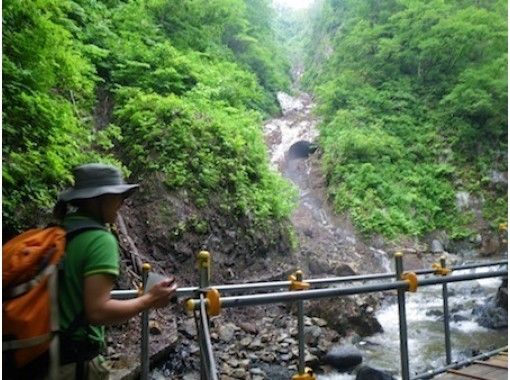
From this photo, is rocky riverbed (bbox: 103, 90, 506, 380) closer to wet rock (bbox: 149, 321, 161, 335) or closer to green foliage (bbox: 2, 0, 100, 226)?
wet rock (bbox: 149, 321, 161, 335)

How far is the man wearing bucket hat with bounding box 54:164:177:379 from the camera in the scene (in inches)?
71.6

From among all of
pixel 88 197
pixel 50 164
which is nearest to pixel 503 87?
pixel 50 164

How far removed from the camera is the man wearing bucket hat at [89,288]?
1817 millimetres

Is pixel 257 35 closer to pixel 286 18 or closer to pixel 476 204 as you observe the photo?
pixel 476 204

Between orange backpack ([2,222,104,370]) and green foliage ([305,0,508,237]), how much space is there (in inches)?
692

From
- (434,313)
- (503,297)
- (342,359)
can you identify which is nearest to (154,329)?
(342,359)

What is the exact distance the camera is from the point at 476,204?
2073 cm

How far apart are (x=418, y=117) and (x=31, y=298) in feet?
85.7

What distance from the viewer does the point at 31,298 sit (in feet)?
5.58

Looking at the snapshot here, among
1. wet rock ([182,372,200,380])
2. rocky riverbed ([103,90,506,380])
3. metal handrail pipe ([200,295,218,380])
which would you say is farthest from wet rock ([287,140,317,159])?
A: metal handrail pipe ([200,295,218,380])

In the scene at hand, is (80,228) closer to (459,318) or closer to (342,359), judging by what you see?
(342,359)

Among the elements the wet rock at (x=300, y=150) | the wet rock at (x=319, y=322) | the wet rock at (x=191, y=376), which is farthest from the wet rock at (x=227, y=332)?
the wet rock at (x=300, y=150)

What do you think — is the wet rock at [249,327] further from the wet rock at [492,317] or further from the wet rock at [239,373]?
the wet rock at [492,317]

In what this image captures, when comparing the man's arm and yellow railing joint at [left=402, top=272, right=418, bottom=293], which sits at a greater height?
the man's arm
